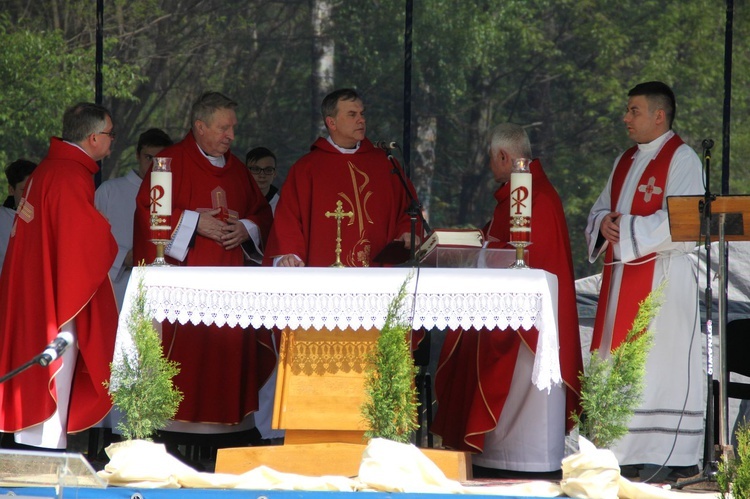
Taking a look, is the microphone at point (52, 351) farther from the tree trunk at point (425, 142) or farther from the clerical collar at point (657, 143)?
the tree trunk at point (425, 142)

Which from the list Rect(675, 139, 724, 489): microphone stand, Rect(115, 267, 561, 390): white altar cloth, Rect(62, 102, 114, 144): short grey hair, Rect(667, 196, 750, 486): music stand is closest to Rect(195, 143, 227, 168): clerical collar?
Rect(62, 102, 114, 144): short grey hair

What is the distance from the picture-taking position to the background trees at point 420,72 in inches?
499

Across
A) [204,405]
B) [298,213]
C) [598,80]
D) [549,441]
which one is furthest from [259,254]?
[598,80]

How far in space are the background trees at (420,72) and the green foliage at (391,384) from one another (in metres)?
8.18

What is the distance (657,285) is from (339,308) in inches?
77.6

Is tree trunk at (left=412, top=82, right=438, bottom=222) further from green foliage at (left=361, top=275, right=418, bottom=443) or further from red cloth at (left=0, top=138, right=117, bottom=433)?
green foliage at (left=361, top=275, right=418, bottom=443)

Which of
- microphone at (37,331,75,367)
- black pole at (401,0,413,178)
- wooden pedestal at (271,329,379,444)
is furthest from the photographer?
black pole at (401,0,413,178)

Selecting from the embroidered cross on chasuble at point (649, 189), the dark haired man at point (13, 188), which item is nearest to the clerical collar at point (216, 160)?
the dark haired man at point (13, 188)

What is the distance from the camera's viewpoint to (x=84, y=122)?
230 inches

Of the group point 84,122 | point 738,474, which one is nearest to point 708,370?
point 738,474

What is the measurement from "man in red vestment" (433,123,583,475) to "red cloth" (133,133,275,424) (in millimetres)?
1177

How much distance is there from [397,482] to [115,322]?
1953 mm

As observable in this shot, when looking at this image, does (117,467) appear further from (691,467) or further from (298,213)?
(691,467)

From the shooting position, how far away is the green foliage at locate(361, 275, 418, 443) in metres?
4.72
